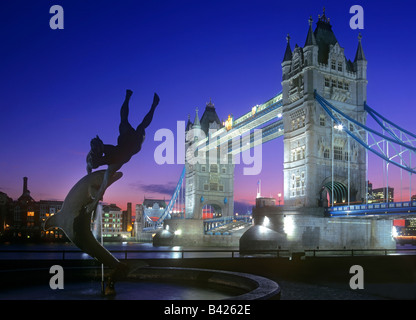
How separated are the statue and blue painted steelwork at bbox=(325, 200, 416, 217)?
33319mm

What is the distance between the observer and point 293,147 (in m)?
54.8

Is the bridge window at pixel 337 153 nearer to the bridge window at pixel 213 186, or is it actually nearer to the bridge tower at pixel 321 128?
the bridge tower at pixel 321 128

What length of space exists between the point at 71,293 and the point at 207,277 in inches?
172

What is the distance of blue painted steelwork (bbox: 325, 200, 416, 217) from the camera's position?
39156 mm

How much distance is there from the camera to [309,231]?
46844 millimetres

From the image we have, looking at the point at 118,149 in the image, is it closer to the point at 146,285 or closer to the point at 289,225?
the point at 146,285

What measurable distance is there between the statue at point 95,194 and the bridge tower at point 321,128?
40.0m

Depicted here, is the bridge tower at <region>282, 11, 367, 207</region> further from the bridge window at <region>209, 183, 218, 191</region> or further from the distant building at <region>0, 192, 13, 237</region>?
the distant building at <region>0, 192, 13, 237</region>

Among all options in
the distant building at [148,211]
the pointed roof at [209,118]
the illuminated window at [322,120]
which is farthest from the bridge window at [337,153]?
the distant building at [148,211]

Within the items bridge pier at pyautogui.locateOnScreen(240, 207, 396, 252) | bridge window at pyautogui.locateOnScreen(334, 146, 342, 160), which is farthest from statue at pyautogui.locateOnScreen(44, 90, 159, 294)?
bridge window at pyautogui.locateOnScreen(334, 146, 342, 160)

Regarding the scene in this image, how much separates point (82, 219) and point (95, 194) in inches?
29.8

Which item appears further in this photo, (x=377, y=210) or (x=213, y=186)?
(x=213, y=186)

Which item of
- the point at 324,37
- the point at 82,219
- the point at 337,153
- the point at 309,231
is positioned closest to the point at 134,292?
the point at 82,219
